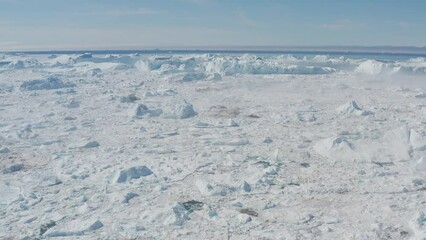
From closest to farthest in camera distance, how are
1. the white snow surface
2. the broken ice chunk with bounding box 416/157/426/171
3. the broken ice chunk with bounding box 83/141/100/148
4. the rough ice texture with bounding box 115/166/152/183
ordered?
1. the white snow surface
2. the rough ice texture with bounding box 115/166/152/183
3. the broken ice chunk with bounding box 416/157/426/171
4. the broken ice chunk with bounding box 83/141/100/148

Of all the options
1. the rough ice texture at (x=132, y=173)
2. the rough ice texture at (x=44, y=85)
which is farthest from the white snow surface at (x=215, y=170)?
the rough ice texture at (x=44, y=85)

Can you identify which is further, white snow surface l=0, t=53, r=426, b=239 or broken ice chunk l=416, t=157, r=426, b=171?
broken ice chunk l=416, t=157, r=426, b=171

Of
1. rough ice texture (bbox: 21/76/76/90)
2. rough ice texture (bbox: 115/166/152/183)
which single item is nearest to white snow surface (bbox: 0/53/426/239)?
rough ice texture (bbox: 115/166/152/183)

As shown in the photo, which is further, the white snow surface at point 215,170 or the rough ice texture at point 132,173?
the rough ice texture at point 132,173

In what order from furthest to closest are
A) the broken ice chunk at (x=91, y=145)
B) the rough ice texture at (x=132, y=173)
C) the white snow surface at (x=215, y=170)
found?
the broken ice chunk at (x=91, y=145), the rough ice texture at (x=132, y=173), the white snow surface at (x=215, y=170)

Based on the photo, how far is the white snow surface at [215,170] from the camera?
5039 millimetres

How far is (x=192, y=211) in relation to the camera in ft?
17.8

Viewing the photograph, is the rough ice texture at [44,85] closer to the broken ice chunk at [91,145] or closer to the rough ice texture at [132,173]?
the broken ice chunk at [91,145]

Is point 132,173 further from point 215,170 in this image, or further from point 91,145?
point 91,145

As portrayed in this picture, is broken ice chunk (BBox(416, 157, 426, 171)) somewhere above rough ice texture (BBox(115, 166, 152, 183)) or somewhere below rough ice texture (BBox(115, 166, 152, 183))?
above

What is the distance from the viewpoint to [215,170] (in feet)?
23.1

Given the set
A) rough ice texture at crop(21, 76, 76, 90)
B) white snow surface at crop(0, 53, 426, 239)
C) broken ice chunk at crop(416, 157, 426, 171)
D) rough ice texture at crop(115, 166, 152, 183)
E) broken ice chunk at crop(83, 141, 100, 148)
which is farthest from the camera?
rough ice texture at crop(21, 76, 76, 90)

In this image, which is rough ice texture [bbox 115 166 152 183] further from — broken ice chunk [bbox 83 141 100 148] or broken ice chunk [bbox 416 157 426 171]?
broken ice chunk [bbox 416 157 426 171]

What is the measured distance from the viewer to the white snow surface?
504cm
